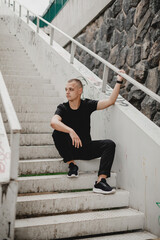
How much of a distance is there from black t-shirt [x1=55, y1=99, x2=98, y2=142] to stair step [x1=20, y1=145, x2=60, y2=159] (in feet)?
1.81

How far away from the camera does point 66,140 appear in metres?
3.40

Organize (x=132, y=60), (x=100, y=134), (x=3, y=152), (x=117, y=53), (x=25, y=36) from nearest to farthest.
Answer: (x=3, y=152) → (x=100, y=134) → (x=132, y=60) → (x=117, y=53) → (x=25, y=36)

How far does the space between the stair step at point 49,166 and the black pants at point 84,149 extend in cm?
12

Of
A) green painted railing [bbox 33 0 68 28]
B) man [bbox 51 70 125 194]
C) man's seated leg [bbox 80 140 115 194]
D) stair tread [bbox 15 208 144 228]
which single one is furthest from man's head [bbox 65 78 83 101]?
green painted railing [bbox 33 0 68 28]

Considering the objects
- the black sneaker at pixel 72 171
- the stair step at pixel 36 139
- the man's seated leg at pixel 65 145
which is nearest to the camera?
the black sneaker at pixel 72 171

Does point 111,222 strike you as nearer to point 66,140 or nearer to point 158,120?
point 66,140

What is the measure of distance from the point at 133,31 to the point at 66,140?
143 inches

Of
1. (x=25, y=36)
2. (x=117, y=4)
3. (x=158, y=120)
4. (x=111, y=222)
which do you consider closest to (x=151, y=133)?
(x=111, y=222)

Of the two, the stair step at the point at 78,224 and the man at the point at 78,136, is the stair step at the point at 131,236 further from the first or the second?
the man at the point at 78,136

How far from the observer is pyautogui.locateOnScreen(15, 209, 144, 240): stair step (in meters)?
2.55

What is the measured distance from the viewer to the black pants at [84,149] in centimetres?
327

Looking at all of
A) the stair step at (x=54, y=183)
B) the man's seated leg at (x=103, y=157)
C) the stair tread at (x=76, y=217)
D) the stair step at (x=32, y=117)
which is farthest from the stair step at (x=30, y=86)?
the stair tread at (x=76, y=217)

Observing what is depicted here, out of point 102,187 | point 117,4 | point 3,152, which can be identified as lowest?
point 102,187

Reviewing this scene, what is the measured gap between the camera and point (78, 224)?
107 inches
